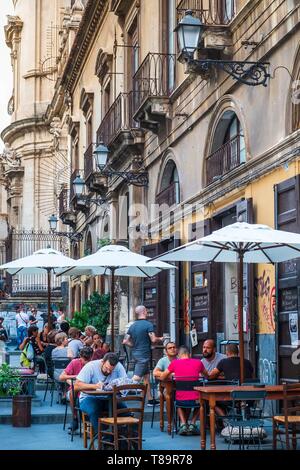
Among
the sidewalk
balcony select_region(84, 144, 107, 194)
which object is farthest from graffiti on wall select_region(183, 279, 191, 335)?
balcony select_region(84, 144, 107, 194)

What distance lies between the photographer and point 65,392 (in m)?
14.6

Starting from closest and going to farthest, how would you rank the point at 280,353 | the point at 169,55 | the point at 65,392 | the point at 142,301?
the point at 280,353 → the point at 65,392 → the point at 169,55 → the point at 142,301

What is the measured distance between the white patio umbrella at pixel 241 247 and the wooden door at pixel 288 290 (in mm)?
575

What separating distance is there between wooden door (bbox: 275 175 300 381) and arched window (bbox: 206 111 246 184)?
2.23 meters

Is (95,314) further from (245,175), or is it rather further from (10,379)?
(245,175)

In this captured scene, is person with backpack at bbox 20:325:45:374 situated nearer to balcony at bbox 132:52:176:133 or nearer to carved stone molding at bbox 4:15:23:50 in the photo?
balcony at bbox 132:52:176:133

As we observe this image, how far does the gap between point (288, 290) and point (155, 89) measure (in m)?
8.51

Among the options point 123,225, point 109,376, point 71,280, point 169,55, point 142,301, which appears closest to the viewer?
point 109,376

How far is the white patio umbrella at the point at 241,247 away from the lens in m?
11.0

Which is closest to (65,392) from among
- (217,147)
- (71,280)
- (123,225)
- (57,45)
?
(217,147)

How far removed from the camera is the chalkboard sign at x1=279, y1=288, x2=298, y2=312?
1275 cm

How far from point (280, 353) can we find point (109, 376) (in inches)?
114

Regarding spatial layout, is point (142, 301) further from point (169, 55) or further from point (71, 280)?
point (71, 280)

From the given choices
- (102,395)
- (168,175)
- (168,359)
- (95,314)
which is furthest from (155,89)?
(102,395)
